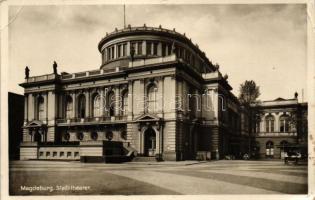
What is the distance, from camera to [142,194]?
39.2 feet

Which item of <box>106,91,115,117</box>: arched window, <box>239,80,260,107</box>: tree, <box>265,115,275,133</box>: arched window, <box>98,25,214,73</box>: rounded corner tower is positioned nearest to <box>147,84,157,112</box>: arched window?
<box>98,25,214,73</box>: rounded corner tower

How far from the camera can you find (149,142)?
29203 millimetres

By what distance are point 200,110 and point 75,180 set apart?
54.8 feet

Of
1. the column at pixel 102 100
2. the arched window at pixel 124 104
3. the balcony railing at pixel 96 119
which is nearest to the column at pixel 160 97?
A: the arched window at pixel 124 104

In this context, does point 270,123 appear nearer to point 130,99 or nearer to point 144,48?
point 144,48

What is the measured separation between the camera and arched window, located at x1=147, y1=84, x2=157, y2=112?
89.7ft

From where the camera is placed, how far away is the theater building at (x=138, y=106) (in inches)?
1077

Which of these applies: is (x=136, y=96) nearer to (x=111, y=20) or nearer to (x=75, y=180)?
(x=111, y=20)

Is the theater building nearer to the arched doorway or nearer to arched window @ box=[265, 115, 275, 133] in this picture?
the arched doorway

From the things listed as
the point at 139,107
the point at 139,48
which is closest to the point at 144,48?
the point at 139,48

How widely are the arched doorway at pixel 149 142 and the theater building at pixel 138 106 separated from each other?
0.08 meters

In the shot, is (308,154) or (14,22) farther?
(14,22)

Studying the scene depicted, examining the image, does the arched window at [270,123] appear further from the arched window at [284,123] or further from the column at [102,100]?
the column at [102,100]

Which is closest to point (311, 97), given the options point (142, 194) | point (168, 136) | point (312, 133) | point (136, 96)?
point (312, 133)
